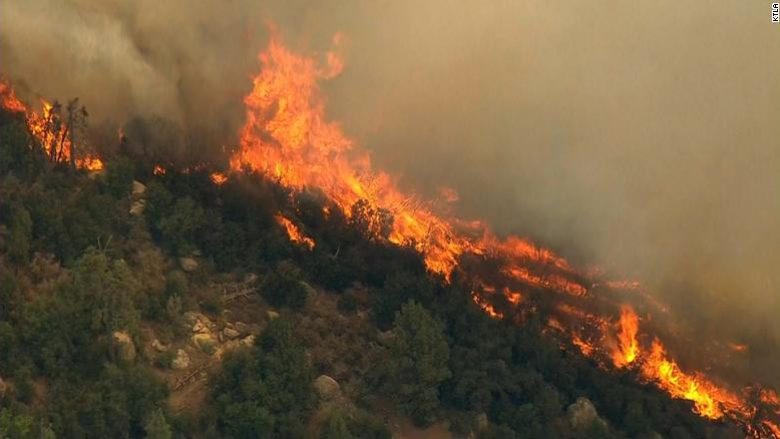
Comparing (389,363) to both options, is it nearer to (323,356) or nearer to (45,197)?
(323,356)

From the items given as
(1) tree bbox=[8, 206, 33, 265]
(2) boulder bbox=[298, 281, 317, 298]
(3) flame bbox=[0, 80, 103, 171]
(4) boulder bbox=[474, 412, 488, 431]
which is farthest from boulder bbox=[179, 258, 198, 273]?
(4) boulder bbox=[474, 412, 488, 431]

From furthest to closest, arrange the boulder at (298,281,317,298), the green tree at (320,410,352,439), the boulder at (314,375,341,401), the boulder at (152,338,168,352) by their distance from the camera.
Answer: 1. the boulder at (298,281,317,298)
2. the boulder at (314,375,341,401)
3. the boulder at (152,338,168,352)
4. the green tree at (320,410,352,439)

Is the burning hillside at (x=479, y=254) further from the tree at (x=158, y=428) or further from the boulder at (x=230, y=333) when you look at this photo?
the tree at (x=158, y=428)

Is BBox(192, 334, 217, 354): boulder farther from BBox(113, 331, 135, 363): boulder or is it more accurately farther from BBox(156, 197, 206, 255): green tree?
BBox(156, 197, 206, 255): green tree

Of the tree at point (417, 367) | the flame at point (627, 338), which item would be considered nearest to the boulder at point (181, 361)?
the tree at point (417, 367)

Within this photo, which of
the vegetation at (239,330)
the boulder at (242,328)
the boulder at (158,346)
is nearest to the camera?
the vegetation at (239,330)

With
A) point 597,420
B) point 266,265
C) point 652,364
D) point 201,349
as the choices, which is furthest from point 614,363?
point 201,349
